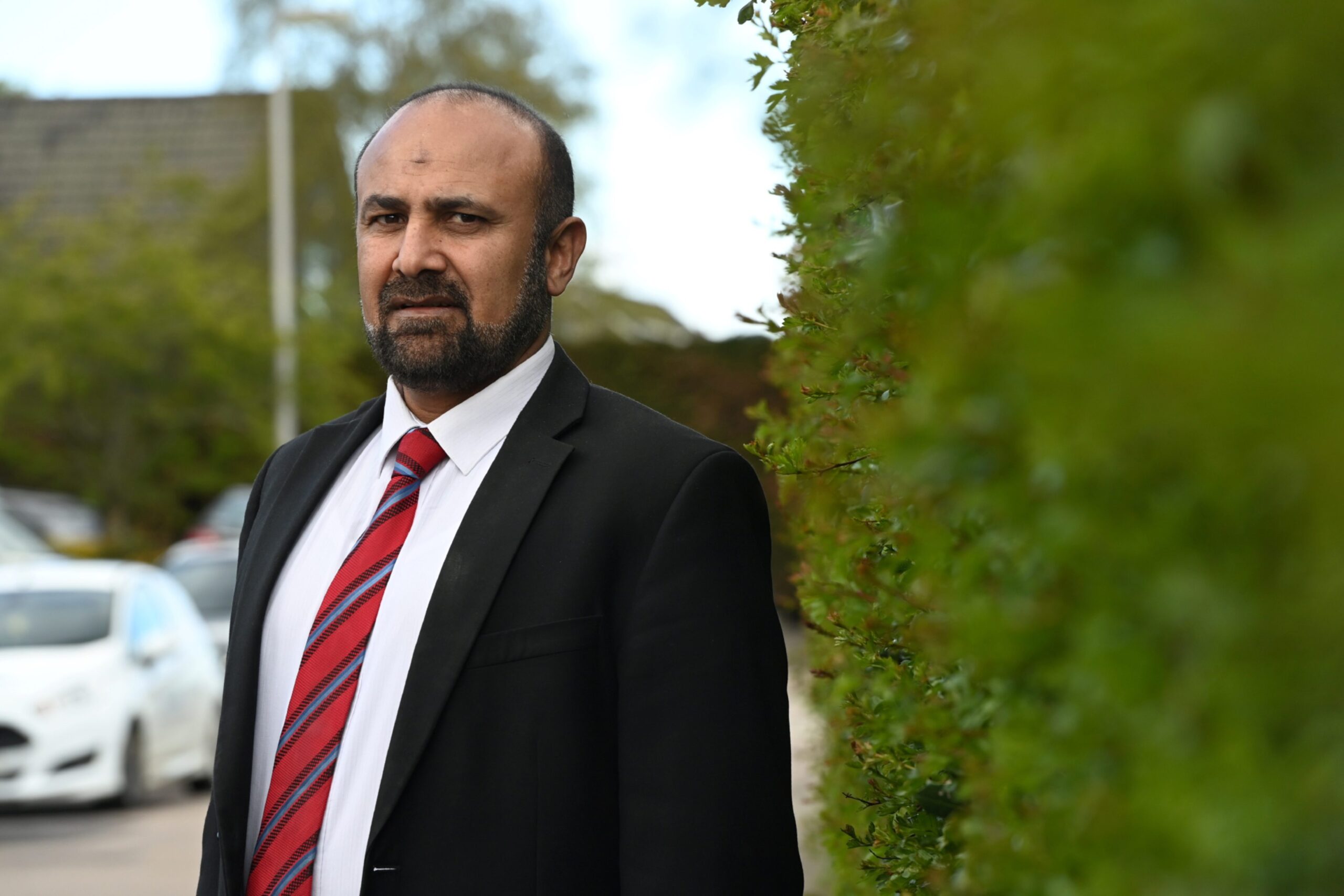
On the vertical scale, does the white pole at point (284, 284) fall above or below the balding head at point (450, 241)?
above

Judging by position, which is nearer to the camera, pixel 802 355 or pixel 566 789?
pixel 566 789

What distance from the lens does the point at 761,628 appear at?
8.73 feet

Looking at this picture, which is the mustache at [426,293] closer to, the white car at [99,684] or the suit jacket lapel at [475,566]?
the suit jacket lapel at [475,566]

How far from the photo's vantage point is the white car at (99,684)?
10227mm

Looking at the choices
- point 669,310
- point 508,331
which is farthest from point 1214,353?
point 669,310

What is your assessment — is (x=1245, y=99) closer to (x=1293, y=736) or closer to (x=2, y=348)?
(x=1293, y=736)

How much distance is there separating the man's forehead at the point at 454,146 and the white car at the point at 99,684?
324 inches

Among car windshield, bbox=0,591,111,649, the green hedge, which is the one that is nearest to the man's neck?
the green hedge

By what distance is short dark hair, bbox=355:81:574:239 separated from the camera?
3.01 meters

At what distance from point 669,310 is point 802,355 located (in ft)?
82.5

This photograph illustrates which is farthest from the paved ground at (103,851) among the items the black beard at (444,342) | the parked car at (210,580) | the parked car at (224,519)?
the parked car at (224,519)

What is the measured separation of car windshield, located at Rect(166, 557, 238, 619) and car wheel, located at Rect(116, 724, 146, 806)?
3523 millimetres

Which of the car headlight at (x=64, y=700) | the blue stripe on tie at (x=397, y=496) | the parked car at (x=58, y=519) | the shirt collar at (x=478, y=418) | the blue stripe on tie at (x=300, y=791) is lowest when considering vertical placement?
the blue stripe on tie at (x=300, y=791)

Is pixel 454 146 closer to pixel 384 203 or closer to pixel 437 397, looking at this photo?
pixel 384 203
